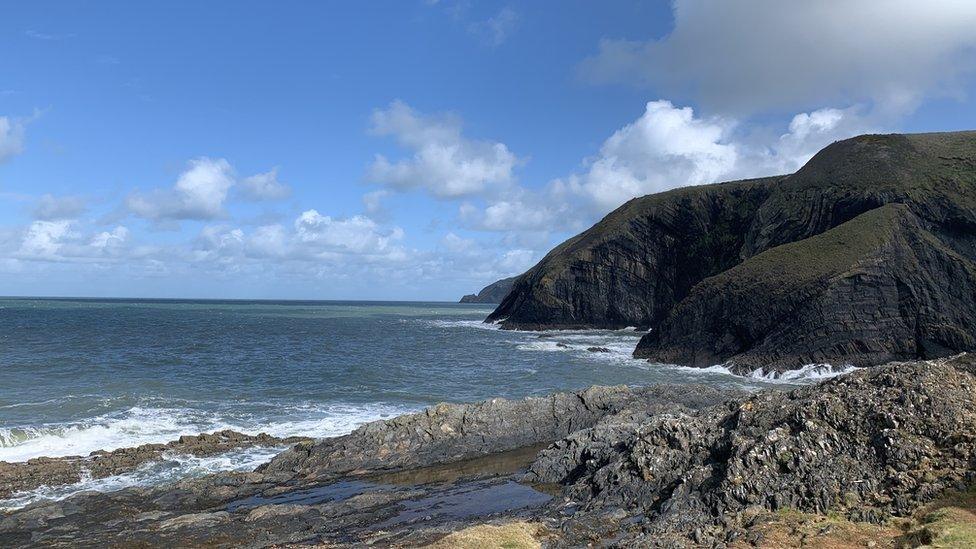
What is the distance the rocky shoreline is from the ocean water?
384 cm

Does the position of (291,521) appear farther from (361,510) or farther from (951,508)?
(951,508)

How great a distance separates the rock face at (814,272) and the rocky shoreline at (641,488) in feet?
114

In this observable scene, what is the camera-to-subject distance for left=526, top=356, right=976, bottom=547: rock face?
1066cm

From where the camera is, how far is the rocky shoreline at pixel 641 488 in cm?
1069

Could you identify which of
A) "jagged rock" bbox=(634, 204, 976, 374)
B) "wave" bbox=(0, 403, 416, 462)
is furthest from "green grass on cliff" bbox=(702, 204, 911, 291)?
"wave" bbox=(0, 403, 416, 462)

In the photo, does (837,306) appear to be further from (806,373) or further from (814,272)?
(806,373)

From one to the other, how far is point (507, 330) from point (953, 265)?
59.3m

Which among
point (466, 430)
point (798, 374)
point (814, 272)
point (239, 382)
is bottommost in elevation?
point (239, 382)

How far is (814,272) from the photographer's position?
168ft

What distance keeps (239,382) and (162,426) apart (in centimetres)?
1220

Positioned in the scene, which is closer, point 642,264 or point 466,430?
point 466,430

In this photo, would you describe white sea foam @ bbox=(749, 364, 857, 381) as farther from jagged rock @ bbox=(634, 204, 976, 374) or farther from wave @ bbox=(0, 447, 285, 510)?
wave @ bbox=(0, 447, 285, 510)

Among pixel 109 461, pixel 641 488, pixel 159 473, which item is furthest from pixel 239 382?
pixel 641 488

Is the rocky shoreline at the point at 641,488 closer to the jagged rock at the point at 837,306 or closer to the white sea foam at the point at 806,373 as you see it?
the white sea foam at the point at 806,373
